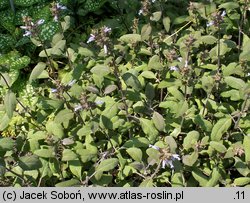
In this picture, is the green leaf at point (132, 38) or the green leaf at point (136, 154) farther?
the green leaf at point (132, 38)

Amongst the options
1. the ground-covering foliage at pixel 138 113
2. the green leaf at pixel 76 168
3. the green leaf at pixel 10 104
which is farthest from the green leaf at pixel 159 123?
A: the green leaf at pixel 10 104

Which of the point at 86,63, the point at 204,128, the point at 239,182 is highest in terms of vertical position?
the point at 86,63

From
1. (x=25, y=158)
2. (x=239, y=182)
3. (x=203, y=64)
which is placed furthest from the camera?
(x=203, y=64)

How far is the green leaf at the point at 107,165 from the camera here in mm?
2996

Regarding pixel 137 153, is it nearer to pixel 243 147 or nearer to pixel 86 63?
pixel 243 147

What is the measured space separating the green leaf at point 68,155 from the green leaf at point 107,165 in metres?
0.21

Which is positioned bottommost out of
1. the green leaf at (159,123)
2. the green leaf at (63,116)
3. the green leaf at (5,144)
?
the green leaf at (159,123)

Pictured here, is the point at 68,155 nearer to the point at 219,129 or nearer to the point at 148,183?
the point at 148,183

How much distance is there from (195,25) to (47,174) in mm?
1992

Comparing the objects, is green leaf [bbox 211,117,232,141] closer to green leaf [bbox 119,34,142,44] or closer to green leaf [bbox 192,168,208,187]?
green leaf [bbox 192,168,208,187]

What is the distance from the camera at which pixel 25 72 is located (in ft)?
14.7

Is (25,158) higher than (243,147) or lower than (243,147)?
higher

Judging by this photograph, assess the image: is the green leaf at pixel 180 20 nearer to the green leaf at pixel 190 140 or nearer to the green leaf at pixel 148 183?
the green leaf at pixel 190 140

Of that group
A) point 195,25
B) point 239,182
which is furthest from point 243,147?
point 195,25
